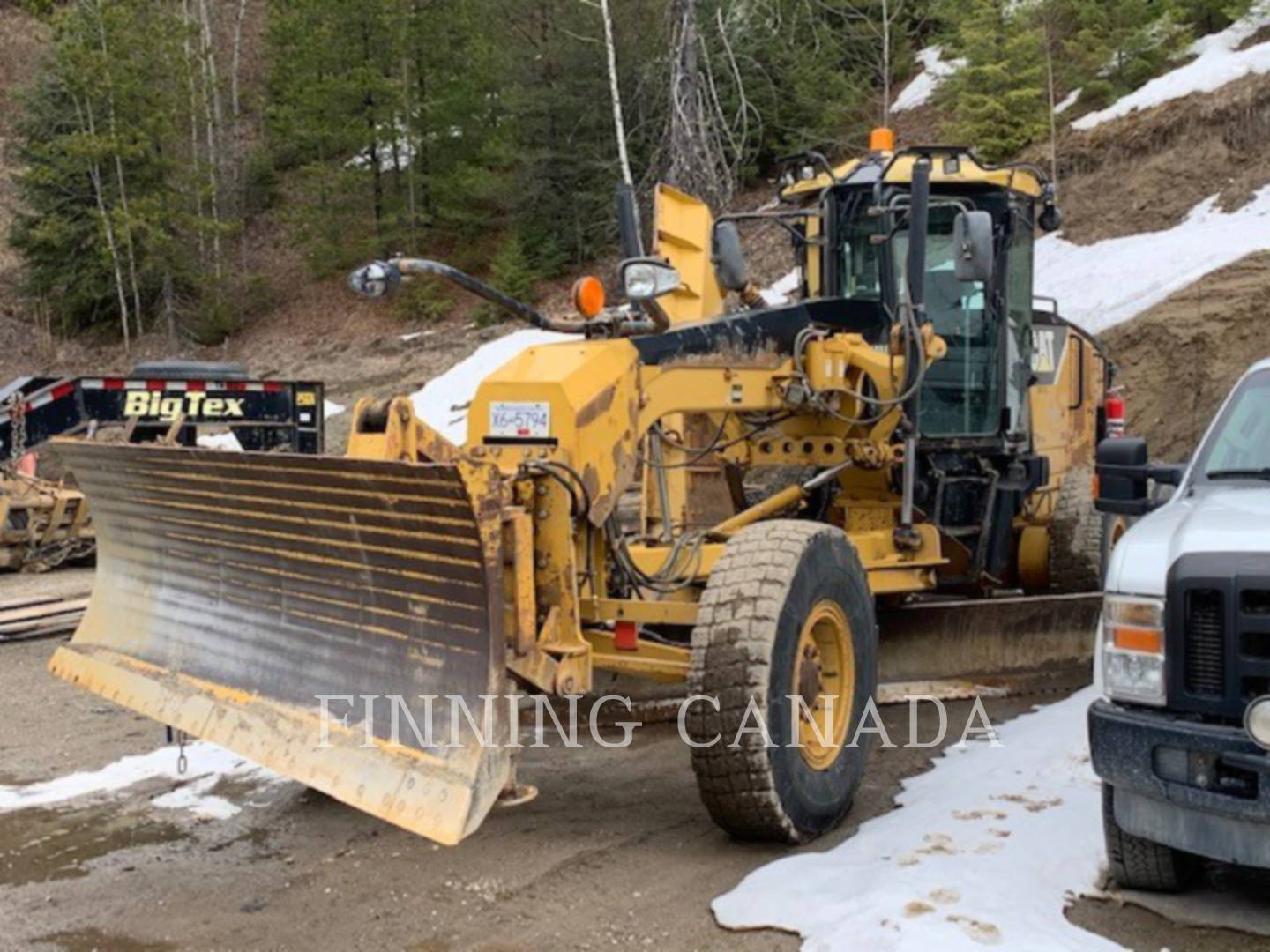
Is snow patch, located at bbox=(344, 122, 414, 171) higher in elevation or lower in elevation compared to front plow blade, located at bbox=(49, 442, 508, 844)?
higher

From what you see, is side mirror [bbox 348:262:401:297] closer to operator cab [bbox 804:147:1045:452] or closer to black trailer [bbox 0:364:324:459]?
operator cab [bbox 804:147:1045:452]

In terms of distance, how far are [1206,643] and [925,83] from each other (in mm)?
23322

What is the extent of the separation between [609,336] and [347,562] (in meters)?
1.53

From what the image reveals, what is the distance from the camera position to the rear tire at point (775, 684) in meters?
4.78

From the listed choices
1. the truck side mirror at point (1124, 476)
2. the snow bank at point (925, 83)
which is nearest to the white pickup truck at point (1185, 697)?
the truck side mirror at point (1124, 476)

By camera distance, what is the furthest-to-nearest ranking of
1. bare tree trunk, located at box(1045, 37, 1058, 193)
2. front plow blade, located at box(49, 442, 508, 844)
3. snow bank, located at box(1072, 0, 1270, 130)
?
bare tree trunk, located at box(1045, 37, 1058, 193), snow bank, located at box(1072, 0, 1270, 130), front plow blade, located at box(49, 442, 508, 844)

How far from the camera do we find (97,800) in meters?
6.03

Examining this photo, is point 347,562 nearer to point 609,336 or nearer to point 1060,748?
point 609,336

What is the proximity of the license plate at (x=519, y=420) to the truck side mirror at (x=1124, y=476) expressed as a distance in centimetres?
208

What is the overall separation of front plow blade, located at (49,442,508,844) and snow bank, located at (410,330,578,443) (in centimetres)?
1120

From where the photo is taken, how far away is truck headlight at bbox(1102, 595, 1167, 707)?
4020mm

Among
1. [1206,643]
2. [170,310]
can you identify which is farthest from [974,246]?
[170,310]

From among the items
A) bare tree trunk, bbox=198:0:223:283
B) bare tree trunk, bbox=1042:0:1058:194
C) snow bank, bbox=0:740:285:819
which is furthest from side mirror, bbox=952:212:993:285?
bare tree trunk, bbox=198:0:223:283

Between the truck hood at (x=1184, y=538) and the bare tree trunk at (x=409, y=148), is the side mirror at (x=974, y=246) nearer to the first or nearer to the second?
the truck hood at (x=1184, y=538)
